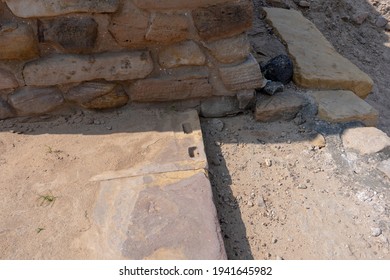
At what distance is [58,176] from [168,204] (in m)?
0.57

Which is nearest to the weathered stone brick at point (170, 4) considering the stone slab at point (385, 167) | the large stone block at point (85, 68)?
the large stone block at point (85, 68)

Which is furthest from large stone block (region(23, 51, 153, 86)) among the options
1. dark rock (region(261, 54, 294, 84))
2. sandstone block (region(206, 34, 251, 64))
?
dark rock (region(261, 54, 294, 84))

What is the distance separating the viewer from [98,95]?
6.85 ft

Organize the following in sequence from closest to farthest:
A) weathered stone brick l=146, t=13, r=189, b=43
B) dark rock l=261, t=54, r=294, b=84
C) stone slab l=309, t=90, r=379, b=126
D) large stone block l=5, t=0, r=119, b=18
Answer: large stone block l=5, t=0, r=119, b=18 → weathered stone brick l=146, t=13, r=189, b=43 → stone slab l=309, t=90, r=379, b=126 → dark rock l=261, t=54, r=294, b=84

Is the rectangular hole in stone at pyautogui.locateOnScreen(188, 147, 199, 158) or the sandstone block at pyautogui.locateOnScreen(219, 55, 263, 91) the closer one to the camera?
the rectangular hole in stone at pyautogui.locateOnScreen(188, 147, 199, 158)

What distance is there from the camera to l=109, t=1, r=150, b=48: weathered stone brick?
1881 mm

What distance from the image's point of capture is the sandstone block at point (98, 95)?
206 centimetres

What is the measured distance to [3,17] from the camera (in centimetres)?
186

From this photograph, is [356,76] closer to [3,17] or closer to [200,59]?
[200,59]

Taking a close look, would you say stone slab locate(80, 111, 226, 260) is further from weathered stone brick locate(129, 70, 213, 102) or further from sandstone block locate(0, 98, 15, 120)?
sandstone block locate(0, 98, 15, 120)

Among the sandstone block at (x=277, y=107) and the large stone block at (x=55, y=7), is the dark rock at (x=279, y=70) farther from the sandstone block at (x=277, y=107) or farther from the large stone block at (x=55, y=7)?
the large stone block at (x=55, y=7)

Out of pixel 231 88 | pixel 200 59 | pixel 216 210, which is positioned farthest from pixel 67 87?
pixel 216 210

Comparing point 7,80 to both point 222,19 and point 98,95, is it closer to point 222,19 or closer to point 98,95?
point 98,95

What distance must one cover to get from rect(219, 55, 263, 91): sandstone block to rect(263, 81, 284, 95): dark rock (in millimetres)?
99
